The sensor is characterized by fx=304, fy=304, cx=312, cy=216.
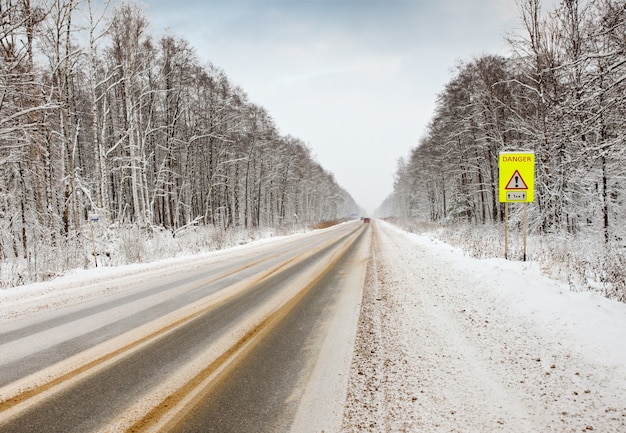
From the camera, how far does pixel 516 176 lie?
8.92 m

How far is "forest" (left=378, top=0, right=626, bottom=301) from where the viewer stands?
219 inches

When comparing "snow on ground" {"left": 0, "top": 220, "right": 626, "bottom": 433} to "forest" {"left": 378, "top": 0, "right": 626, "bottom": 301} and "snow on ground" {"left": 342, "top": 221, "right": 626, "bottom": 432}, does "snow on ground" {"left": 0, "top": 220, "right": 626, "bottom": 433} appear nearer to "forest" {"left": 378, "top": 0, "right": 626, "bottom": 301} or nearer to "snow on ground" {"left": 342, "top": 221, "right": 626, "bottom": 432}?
"snow on ground" {"left": 342, "top": 221, "right": 626, "bottom": 432}

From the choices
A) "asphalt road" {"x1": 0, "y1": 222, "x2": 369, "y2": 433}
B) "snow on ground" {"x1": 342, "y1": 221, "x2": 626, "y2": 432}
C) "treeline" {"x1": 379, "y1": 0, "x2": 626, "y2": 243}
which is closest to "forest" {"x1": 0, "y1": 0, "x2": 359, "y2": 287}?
"asphalt road" {"x1": 0, "y1": 222, "x2": 369, "y2": 433}

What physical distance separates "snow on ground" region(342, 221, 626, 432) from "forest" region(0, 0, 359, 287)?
9827 millimetres

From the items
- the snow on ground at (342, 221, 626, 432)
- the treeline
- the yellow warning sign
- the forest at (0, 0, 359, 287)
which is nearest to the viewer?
the snow on ground at (342, 221, 626, 432)

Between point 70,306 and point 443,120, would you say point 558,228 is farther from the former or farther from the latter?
point 70,306

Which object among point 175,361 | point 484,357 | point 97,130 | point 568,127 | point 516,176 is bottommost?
point 484,357

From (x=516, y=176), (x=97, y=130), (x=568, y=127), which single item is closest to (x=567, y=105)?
(x=568, y=127)

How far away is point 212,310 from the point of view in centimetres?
536

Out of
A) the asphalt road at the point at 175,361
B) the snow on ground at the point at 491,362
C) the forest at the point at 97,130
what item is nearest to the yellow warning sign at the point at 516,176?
the snow on ground at the point at 491,362

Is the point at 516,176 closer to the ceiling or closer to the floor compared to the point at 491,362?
closer to the ceiling

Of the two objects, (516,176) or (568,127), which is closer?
(568,127)

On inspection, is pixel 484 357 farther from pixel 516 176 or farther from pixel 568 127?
pixel 516 176

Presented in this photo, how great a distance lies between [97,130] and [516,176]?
16.5 meters
